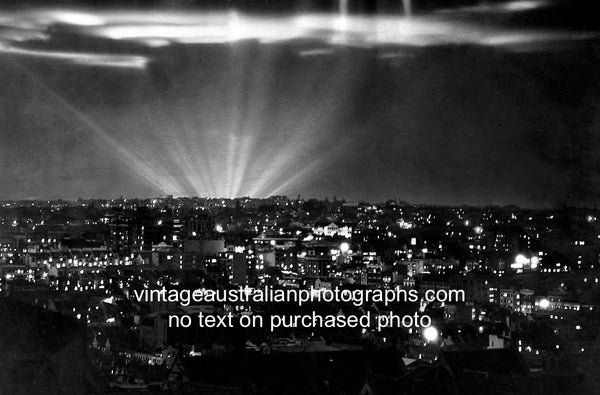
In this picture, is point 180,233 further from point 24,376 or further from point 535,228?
point 24,376

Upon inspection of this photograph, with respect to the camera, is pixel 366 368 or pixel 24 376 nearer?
pixel 24 376

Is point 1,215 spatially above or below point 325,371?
above

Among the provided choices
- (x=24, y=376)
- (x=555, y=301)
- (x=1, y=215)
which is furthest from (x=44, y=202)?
(x=555, y=301)

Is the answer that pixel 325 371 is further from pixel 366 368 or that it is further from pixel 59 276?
pixel 59 276

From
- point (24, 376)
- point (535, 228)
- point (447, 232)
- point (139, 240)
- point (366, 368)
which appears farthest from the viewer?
point (139, 240)

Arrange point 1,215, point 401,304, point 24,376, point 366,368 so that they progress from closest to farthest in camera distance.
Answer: point 24,376
point 366,368
point 1,215
point 401,304

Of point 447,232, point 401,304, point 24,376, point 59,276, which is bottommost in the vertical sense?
point 24,376

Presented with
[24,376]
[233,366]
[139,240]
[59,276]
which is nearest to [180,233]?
[139,240]

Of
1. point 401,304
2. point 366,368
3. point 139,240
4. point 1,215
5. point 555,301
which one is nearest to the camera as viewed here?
point 366,368

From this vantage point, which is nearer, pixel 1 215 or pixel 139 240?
pixel 1 215
